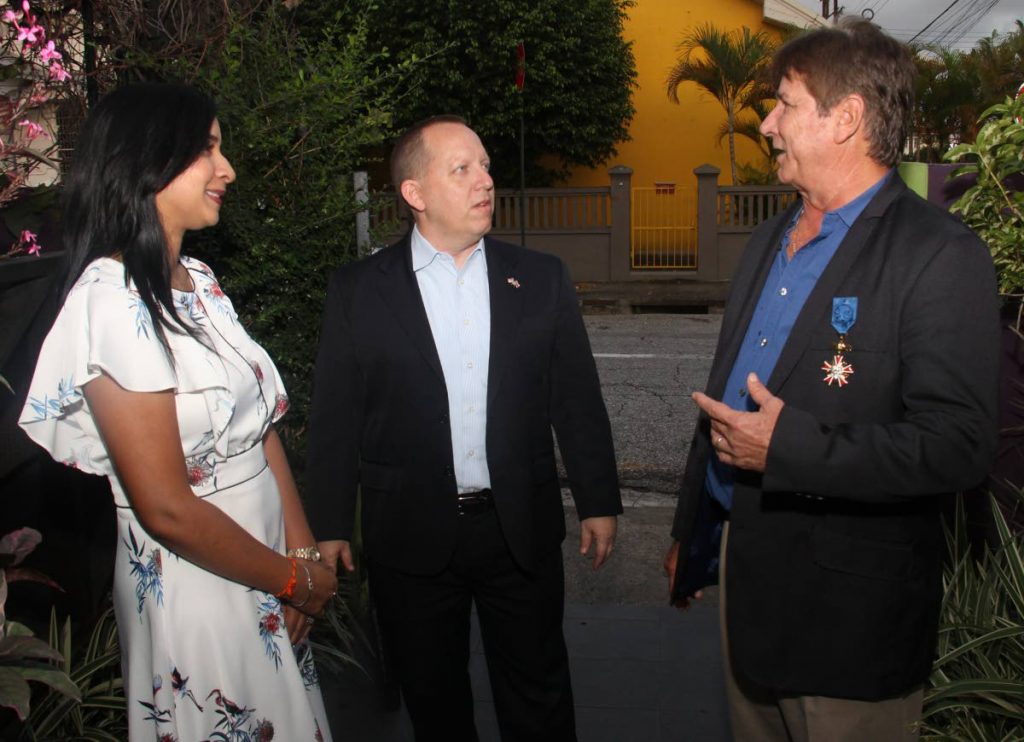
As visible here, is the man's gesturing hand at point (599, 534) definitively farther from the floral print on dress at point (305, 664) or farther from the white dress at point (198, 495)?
Answer: the white dress at point (198, 495)

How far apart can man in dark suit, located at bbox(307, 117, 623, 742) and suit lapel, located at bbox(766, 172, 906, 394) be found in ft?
3.03

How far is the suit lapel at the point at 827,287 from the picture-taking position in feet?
7.52

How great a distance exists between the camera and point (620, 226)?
18.5 metres

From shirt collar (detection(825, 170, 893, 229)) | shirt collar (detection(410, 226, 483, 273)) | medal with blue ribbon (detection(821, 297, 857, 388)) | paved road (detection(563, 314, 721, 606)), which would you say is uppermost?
shirt collar (detection(825, 170, 893, 229))

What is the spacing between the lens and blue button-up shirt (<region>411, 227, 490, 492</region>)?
3.01m

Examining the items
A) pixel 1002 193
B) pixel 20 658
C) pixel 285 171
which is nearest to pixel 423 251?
pixel 285 171

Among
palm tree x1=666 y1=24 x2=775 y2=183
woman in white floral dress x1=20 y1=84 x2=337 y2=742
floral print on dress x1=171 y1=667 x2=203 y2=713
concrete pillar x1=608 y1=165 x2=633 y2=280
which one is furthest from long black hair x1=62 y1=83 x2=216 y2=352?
palm tree x1=666 y1=24 x2=775 y2=183

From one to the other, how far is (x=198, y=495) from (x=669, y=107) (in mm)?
21227

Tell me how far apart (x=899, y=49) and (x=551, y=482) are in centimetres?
152

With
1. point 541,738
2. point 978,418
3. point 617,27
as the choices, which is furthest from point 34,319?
point 617,27

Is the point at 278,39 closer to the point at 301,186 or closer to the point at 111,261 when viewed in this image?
the point at 301,186

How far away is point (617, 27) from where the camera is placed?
65.9ft

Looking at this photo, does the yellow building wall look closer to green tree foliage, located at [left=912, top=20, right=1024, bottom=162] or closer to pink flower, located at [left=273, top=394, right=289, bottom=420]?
green tree foliage, located at [left=912, top=20, right=1024, bottom=162]

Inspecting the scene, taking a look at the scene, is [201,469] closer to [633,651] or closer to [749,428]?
[749,428]
